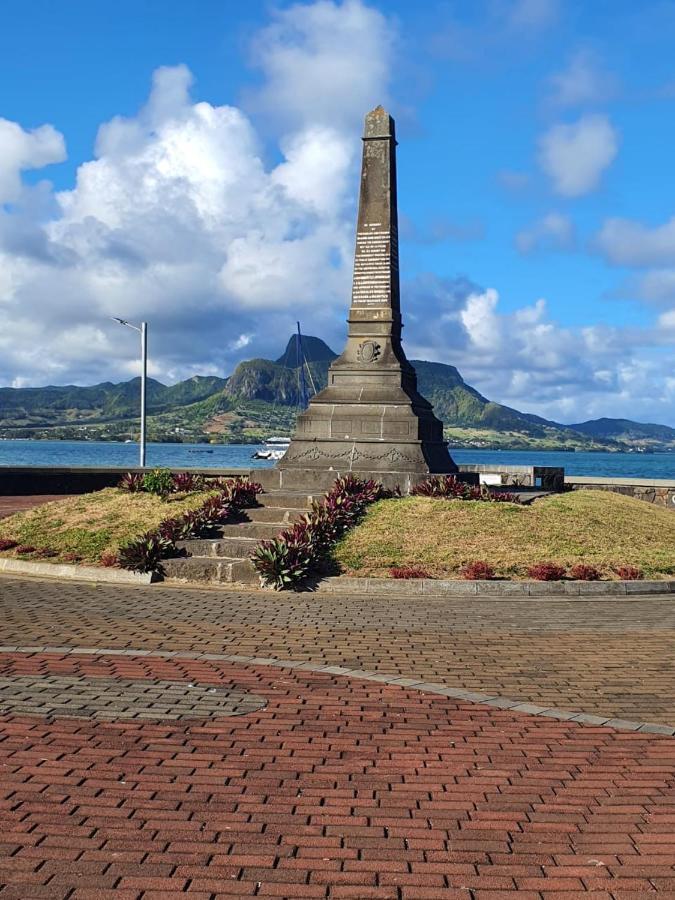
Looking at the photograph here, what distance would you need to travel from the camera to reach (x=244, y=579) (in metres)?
15.4

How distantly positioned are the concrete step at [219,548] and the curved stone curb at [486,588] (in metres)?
2.06

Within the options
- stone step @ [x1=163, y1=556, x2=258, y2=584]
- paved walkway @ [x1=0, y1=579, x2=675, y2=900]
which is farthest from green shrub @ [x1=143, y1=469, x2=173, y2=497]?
paved walkway @ [x1=0, y1=579, x2=675, y2=900]

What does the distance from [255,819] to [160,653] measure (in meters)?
4.36

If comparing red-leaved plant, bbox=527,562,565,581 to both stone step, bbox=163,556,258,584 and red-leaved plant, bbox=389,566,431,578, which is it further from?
stone step, bbox=163,556,258,584

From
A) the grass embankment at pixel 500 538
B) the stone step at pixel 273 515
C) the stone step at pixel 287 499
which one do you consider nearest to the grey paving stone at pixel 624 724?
the grass embankment at pixel 500 538

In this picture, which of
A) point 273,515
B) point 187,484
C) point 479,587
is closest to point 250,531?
point 273,515

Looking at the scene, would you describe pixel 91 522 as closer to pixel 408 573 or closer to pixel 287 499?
pixel 287 499

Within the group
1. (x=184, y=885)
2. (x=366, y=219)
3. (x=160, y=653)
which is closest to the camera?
(x=184, y=885)

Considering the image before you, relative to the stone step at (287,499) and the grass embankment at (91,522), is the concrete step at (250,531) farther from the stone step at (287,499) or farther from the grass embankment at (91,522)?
the stone step at (287,499)

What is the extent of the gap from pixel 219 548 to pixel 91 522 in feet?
12.7

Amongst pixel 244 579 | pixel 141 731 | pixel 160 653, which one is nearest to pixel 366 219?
pixel 244 579

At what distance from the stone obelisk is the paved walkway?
39.0ft

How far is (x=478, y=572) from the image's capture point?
1518cm

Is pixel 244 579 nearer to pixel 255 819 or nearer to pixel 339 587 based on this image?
pixel 339 587
